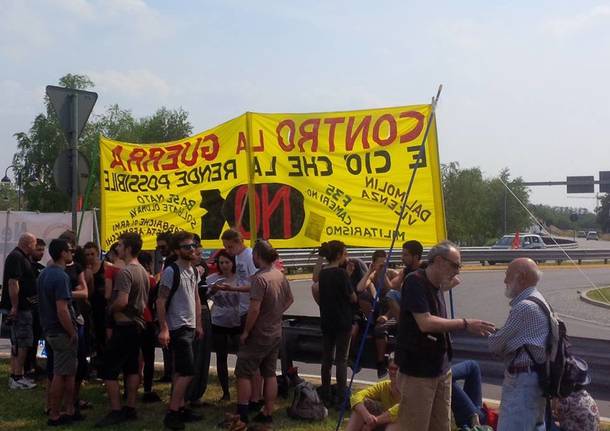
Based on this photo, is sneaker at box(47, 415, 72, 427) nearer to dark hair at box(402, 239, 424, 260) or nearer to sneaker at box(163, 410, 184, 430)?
sneaker at box(163, 410, 184, 430)

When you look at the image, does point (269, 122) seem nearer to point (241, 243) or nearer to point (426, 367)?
point (241, 243)

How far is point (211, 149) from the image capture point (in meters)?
9.59

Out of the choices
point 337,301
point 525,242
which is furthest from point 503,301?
point 525,242

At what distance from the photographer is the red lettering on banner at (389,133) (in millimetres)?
8203

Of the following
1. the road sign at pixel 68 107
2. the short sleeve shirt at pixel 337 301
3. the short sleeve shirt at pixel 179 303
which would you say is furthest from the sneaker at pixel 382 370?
the road sign at pixel 68 107

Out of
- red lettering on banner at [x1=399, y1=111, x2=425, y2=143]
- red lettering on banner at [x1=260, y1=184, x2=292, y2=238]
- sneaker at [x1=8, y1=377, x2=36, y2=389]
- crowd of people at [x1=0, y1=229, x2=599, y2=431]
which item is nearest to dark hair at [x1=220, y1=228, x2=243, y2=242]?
crowd of people at [x1=0, y1=229, x2=599, y2=431]

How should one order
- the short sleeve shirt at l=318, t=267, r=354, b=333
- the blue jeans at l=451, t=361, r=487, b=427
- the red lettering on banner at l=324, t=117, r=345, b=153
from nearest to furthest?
1. the blue jeans at l=451, t=361, r=487, b=427
2. the short sleeve shirt at l=318, t=267, r=354, b=333
3. the red lettering on banner at l=324, t=117, r=345, b=153

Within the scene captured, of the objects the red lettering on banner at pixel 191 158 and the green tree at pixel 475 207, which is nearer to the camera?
the red lettering on banner at pixel 191 158

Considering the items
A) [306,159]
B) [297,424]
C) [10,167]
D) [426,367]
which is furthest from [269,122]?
[10,167]

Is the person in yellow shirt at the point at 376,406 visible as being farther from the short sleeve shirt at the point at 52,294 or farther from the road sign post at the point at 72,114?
the road sign post at the point at 72,114

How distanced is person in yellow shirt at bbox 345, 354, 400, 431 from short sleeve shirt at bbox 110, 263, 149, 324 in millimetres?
2240

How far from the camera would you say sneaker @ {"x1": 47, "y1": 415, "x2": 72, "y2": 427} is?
695 cm

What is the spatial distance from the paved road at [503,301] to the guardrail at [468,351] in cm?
428

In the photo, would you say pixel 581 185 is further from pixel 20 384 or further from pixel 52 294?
pixel 52 294
